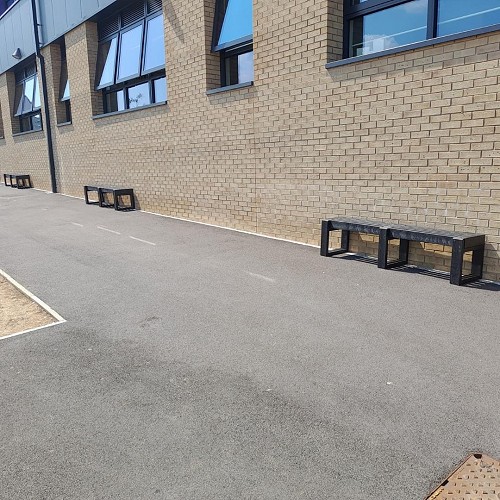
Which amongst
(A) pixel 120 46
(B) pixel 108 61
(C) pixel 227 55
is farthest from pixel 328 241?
(B) pixel 108 61

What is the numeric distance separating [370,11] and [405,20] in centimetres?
81

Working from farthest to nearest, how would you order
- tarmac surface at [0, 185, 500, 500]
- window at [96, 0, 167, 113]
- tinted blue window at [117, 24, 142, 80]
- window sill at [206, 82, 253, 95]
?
tinted blue window at [117, 24, 142, 80] → window at [96, 0, 167, 113] → window sill at [206, 82, 253, 95] → tarmac surface at [0, 185, 500, 500]

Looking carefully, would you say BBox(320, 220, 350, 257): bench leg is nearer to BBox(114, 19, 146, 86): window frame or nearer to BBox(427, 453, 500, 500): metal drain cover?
BBox(427, 453, 500, 500): metal drain cover

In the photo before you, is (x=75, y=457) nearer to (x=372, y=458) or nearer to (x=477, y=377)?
(x=372, y=458)

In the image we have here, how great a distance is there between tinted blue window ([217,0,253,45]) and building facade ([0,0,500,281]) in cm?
4

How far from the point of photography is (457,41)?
6.37 metres

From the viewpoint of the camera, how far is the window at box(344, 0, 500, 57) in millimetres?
6555

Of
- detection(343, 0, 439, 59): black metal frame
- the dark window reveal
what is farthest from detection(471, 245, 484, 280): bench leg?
the dark window reveal

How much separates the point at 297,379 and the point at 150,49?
1253 centimetres

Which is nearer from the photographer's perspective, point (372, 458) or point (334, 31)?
point (372, 458)

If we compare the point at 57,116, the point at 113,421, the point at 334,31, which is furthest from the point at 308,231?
the point at 57,116

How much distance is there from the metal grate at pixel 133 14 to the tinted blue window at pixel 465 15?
10.1 m

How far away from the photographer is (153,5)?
530 inches

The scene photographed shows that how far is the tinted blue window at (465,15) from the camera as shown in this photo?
6359mm
